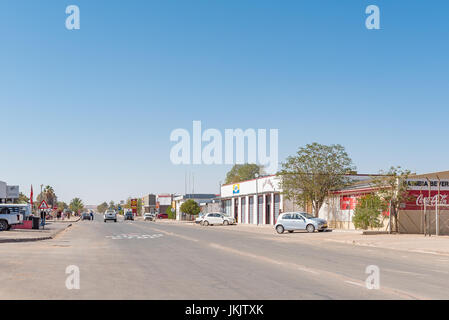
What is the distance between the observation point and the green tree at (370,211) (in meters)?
39.8

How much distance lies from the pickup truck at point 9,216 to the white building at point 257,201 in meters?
27.4

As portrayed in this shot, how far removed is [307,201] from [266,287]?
4367 centimetres

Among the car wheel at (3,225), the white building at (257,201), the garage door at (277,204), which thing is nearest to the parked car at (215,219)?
the white building at (257,201)

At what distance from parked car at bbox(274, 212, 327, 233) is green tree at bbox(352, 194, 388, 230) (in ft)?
9.40

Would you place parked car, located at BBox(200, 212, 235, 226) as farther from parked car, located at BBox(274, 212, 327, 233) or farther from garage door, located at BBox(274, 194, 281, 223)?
parked car, located at BBox(274, 212, 327, 233)

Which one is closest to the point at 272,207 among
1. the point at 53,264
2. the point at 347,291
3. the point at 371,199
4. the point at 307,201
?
the point at 307,201

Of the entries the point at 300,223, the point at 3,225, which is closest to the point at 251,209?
the point at 300,223

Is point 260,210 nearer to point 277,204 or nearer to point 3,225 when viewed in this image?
point 277,204

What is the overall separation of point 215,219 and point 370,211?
30219 millimetres

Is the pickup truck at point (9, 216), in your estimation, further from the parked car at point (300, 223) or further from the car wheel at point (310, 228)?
the car wheel at point (310, 228)

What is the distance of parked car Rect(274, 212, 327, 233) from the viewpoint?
4216 cm

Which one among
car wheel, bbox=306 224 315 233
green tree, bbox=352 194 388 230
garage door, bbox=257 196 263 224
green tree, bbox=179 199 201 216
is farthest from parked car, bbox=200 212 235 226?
green tree, bbox=179 199 201 216

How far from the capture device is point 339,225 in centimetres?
4925
